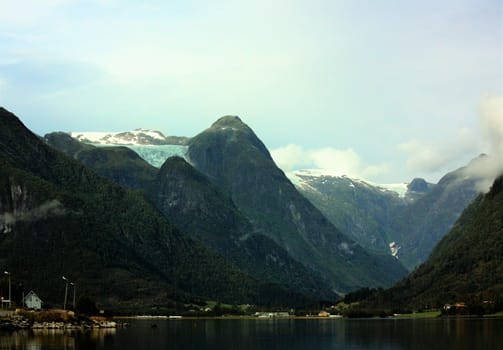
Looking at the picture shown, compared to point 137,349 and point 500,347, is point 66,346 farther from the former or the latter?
point 500,347

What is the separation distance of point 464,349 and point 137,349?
7178cm

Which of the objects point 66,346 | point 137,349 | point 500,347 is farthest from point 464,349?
point 66,346

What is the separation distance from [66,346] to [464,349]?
3423 inches

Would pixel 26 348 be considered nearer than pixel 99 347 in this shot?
Yes

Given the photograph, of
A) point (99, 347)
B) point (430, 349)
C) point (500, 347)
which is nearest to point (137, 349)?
point (99, 347)

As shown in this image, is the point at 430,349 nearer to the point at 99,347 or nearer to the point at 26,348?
the point at 99,347

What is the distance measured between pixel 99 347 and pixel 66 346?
7.35 metres

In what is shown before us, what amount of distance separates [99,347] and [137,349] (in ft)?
28.1

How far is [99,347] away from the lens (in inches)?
7790

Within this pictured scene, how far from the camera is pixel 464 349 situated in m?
190

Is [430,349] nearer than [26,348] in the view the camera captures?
No

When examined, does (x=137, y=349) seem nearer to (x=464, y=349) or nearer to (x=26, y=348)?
(x=26, y=348)

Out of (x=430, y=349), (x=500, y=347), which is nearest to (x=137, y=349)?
(x=430, y=349)

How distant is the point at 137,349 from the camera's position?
198m
